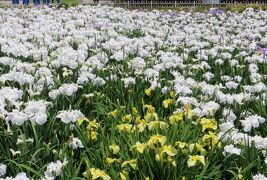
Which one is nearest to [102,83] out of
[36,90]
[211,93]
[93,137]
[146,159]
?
[36,90]

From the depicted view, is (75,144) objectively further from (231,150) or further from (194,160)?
(231,150)

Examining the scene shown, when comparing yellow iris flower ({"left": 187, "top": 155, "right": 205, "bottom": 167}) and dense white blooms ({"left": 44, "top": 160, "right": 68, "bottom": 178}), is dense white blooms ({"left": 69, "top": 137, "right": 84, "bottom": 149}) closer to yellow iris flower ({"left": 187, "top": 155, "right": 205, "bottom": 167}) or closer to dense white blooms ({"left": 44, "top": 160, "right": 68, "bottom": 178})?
dense white blooms ({"left": 44, "top": 160, "right": 68, "bottom": 178})

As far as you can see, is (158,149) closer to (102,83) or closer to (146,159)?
(146,159)

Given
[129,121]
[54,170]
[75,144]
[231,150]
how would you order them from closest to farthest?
[54,170], [231,150], [75,144], [129,121]

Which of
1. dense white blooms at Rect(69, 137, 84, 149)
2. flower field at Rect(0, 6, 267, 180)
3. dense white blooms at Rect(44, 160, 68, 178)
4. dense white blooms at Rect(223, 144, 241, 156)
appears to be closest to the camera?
dense white blooms at Rect(44, 160, 68, 178)

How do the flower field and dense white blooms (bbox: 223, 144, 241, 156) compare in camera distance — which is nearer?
the flower field

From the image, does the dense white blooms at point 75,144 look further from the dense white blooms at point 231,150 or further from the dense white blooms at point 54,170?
the dense white blooms at point 231,150

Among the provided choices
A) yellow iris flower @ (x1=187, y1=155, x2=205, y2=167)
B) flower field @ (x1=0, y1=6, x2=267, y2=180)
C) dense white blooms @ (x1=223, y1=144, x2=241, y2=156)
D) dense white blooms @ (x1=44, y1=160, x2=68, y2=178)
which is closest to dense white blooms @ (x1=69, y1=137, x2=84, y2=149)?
flower field @ (x1=0, y1=6, x2=267, y2=180)

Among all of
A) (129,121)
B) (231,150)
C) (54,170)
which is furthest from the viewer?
(129,121)

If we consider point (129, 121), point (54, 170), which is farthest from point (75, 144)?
point (129, 121)

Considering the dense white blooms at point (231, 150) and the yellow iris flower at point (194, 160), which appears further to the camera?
the dense white blooms at point (231, 150)

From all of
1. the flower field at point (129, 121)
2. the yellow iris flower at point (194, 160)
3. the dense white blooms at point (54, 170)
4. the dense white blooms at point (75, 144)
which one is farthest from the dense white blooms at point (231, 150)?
the dense white blooms at point (54, 170)

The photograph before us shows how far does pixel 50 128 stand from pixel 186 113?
1227mm

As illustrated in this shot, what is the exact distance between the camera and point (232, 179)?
319 cm
